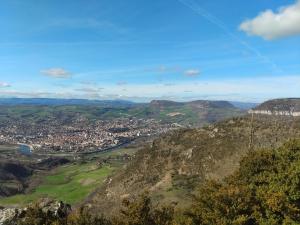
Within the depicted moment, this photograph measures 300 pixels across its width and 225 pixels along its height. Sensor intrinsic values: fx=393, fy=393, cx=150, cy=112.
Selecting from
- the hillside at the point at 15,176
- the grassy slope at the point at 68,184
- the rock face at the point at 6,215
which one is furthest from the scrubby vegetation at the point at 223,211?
the hillside at the point at 15,176

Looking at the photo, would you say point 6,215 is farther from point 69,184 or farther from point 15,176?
point 15,176

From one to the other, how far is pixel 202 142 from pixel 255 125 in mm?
12830

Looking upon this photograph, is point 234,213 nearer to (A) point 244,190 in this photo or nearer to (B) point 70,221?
(A) point 244,190

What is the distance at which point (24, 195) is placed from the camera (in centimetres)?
13512

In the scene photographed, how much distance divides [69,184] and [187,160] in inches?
2940

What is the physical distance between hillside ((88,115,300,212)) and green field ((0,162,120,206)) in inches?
1166

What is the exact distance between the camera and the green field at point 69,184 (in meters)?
124

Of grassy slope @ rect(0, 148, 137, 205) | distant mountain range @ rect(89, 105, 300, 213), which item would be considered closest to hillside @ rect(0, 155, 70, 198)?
grassy slope @ rect(0, 148, 137, 205)

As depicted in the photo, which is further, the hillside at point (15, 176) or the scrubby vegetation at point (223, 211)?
the hillside at point (15, 176)

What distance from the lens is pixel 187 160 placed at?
86.2m

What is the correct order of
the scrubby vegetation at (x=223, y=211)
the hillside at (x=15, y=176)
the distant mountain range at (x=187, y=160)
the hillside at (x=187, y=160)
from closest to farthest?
the scrubby vegetation at (x=223, y=211)
the distant mountain range at (x=187, y=160)
the hillside at (x=187, y=160)
the hillside at (x=15, y=176)

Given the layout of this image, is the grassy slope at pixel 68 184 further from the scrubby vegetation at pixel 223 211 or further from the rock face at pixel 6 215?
the scrubby vegetation at pixel 223 211

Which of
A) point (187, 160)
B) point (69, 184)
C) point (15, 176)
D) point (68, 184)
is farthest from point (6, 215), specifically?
point (15, 176)

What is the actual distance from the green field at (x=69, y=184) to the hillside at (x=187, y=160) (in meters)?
29.6
